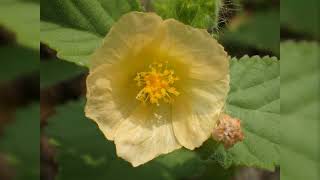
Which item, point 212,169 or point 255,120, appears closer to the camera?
point 255,120

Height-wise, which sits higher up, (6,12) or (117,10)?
(117,10)

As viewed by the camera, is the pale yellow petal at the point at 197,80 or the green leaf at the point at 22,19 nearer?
the pale yellow petal at the point at 197,80

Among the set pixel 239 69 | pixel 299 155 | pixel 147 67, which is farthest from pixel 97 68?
pixel 299 155

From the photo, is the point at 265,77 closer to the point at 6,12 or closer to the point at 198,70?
the point at 198,70

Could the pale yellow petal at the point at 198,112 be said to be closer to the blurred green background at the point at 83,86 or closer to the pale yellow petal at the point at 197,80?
the pale yellow petal at the point at 197,80

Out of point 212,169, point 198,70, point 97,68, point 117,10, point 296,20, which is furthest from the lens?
point 296,20

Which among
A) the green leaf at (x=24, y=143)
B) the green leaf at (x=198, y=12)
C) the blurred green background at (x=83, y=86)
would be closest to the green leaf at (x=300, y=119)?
the blurred green background at (x=83, y=86)

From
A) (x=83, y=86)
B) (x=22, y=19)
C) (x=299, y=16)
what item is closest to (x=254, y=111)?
(x=22, y=19)
